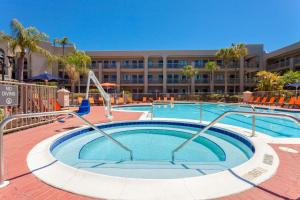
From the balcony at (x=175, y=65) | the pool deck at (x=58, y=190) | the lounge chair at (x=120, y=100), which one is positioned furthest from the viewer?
the balcony at (x=175, y=65)

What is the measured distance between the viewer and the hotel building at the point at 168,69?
1362 inches

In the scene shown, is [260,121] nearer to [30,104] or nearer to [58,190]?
[58,190]

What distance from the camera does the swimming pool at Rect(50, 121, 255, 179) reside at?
13.4 ft

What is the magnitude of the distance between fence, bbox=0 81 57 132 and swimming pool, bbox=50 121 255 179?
2.32 m

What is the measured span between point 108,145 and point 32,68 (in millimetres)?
33327

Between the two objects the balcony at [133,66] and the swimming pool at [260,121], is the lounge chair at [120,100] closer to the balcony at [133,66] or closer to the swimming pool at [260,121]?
the swimming pool at [260,121]

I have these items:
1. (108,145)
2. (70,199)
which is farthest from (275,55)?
(70,199)

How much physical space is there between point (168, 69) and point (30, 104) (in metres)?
30.2

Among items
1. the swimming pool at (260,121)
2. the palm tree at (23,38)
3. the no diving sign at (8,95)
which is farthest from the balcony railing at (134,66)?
the no diving sign at (8,95)

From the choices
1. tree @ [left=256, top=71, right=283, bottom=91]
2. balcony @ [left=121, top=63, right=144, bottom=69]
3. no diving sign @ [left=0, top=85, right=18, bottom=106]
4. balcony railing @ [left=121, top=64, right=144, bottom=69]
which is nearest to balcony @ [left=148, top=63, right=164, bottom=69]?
balcony railing @ [left=121, top=64, right=144, bottom=69]

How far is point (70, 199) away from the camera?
2469mm

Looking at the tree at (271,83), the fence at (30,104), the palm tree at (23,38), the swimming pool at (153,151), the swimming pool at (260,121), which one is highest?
the palm tree at (23,38)

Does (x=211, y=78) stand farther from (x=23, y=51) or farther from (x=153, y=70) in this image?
(x=23, y=51)

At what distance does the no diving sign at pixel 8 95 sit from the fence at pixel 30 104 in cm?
22
